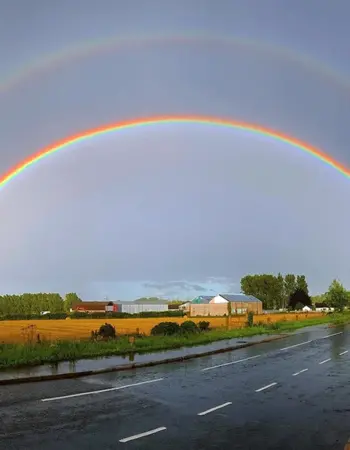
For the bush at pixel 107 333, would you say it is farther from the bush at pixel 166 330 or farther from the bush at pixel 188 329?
the bush at pixel 188 329

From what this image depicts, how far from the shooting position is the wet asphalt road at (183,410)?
9094 millimetres

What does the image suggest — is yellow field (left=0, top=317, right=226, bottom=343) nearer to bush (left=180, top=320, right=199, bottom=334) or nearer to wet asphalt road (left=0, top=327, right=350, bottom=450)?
bush (left=180, top=320, right=199, bottom=334)

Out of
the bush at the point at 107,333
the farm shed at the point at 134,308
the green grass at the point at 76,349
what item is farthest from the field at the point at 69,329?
the farm shed at the point at 134,308

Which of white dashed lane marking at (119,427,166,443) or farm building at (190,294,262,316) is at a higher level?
farm building at (190,294,262,316)

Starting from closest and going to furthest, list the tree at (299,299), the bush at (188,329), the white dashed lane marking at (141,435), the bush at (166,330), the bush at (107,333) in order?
the white dashed lane marking at (141,435) → the bush at (107,333) → the bush at (166,330) → the bush at (188,329) → the tree at (299,299)

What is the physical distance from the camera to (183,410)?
12.1 metres

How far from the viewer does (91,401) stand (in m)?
12.7

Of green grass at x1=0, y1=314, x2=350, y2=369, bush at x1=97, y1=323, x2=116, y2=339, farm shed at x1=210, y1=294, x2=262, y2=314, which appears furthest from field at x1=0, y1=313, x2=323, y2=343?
farm shed at x1=210, y1=294, x2=262, y2=314

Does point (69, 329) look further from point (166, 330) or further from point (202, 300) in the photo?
point (202, 300)

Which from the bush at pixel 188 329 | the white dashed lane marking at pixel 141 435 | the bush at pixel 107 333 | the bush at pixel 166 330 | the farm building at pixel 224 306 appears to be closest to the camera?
the white dashed lane marking at pixel 141 435

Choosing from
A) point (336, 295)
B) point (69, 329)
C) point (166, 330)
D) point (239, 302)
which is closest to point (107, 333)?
point (166, 330)

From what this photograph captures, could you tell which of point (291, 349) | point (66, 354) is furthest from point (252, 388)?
point (291, 349)

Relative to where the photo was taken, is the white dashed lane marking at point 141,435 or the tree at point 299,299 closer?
the white dashed lane marking at point 141,435

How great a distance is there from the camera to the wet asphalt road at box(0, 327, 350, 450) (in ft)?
29.8
